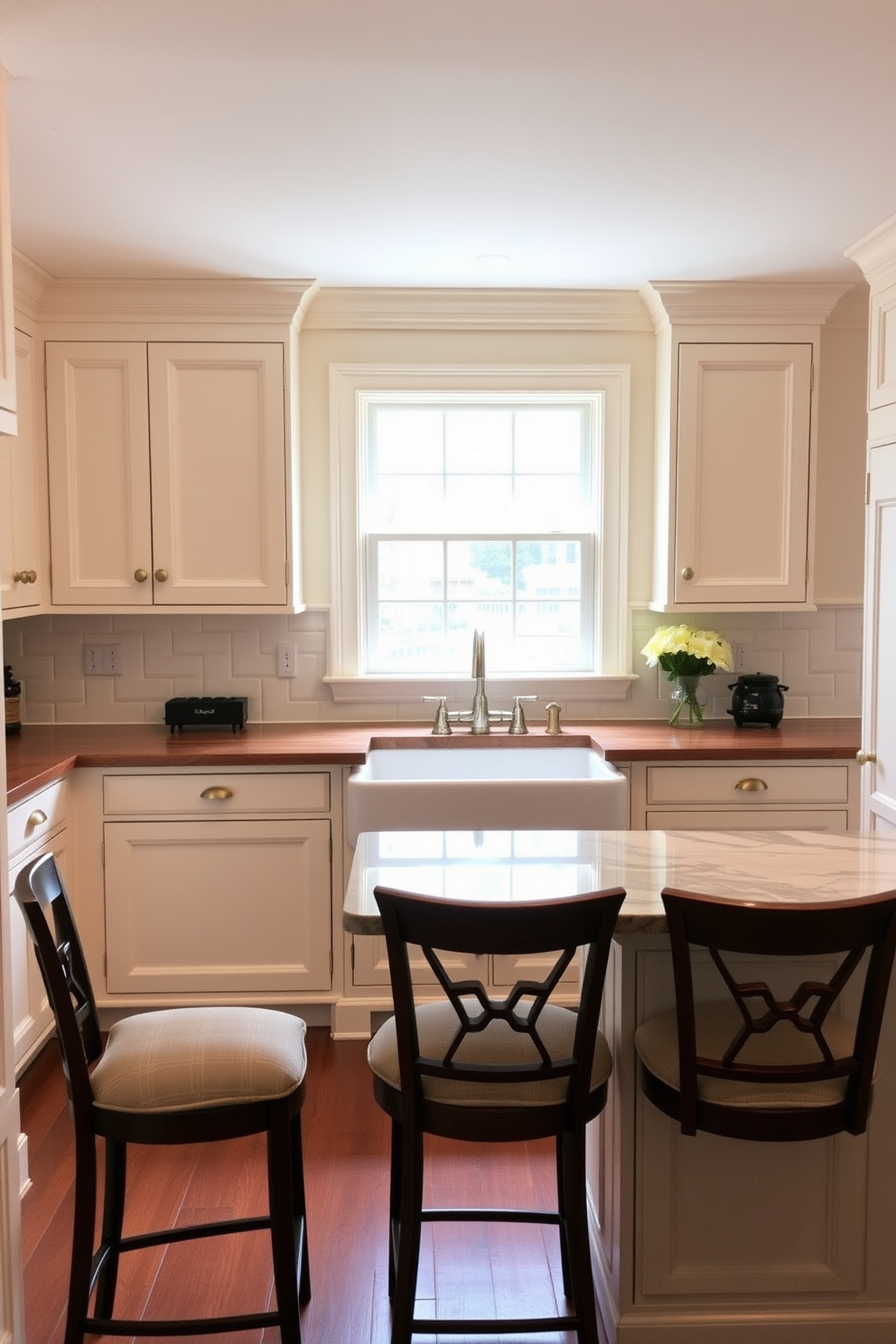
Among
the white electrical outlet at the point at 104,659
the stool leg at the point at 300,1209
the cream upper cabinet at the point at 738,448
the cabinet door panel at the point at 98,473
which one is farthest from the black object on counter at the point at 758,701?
the stool leg at the point at 300,1209

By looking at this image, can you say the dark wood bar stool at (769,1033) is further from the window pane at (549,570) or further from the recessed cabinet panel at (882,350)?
the window pane at (549,570)

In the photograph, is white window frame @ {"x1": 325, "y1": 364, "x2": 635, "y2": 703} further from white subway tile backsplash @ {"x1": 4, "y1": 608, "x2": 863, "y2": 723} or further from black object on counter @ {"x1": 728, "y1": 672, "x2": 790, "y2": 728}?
black object on counter @ {"x1": 728, "y1": 672, "x2": 790, "y2": 728}

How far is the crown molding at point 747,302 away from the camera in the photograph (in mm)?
3721

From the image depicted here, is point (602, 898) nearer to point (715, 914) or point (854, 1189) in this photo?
point (715, 914)

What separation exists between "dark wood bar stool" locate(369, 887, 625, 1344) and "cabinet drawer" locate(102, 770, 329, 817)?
62.9 inches

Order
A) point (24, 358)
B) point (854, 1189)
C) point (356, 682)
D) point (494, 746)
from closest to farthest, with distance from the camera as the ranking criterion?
point (854, 1189) → point (24, 358) → point (494, 746) → point (356, 682)

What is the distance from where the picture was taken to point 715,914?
1.63 metres

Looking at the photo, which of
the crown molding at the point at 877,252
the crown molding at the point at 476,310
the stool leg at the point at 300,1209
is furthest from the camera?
the crown molding at the point at 476,310

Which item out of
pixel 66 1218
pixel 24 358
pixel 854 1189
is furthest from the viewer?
pixel 24 358

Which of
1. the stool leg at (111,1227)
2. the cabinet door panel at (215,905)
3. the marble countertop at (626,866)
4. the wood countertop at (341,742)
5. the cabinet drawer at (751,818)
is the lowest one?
the stool leg at (111,1227)

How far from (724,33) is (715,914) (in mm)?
1545

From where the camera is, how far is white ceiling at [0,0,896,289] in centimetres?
197

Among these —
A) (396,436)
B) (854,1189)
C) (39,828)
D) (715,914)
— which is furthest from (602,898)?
(396,436)

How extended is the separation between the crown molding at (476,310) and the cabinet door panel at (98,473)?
72cm
